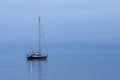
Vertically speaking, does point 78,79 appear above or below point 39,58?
below

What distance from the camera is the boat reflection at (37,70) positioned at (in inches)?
2107

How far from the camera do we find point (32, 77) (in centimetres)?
5300

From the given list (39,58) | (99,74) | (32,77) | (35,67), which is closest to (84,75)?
(99,74)

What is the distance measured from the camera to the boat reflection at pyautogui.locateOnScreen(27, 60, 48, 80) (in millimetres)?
53513

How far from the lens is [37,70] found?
60625 mm

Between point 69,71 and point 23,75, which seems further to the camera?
point 69,71

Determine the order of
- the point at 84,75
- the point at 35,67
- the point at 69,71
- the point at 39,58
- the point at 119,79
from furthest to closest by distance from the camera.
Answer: the point at 39,58, the point at 35,67, the point at 69,71, the point at 84,75, the point at 119,79

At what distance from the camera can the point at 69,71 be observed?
5859cm

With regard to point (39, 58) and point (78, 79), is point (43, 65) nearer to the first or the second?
point (39, 58)

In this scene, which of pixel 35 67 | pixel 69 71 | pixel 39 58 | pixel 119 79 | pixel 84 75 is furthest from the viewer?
pixel 39 58

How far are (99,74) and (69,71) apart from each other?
4758 millimetres

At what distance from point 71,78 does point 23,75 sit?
573 centimetres

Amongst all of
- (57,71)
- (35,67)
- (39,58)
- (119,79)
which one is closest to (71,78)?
(119,79)

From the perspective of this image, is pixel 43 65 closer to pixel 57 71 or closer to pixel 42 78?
pixel 57 71
